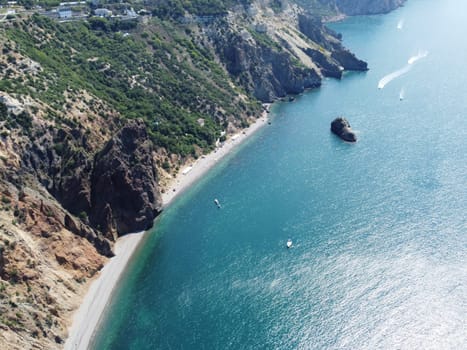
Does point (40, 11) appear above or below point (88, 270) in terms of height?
above

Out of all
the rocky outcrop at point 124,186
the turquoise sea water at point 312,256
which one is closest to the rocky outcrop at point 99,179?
the rocky outcrop at point 124,186

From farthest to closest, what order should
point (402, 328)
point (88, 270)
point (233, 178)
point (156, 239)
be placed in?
1. point (233, 178)
2. point (156, 239)
3. point (88, 270)
4. point (402, 328)

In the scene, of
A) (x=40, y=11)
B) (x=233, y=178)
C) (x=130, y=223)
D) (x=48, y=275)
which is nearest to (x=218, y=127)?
(x=233, y=178)

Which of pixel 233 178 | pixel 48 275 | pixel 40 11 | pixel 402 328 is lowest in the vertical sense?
pixel 402 328

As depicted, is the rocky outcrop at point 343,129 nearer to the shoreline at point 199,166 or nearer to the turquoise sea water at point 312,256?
the turquoise sea water at point 312,256

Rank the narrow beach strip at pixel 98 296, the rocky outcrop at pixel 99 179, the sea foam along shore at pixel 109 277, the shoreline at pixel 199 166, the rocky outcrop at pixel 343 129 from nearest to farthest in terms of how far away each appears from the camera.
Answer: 1. the narrow beach strip at pixel 98 296
2. the sea foam along shore at pixel 109 277
3. the rocky outcrop at pixel 99 179
4. the shoreline at pixel 199 166
5. the rocky outcrop at pixel 343 129

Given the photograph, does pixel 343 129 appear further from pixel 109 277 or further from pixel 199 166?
pixel 109 277

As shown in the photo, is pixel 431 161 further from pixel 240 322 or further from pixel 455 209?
pixel 240 322
